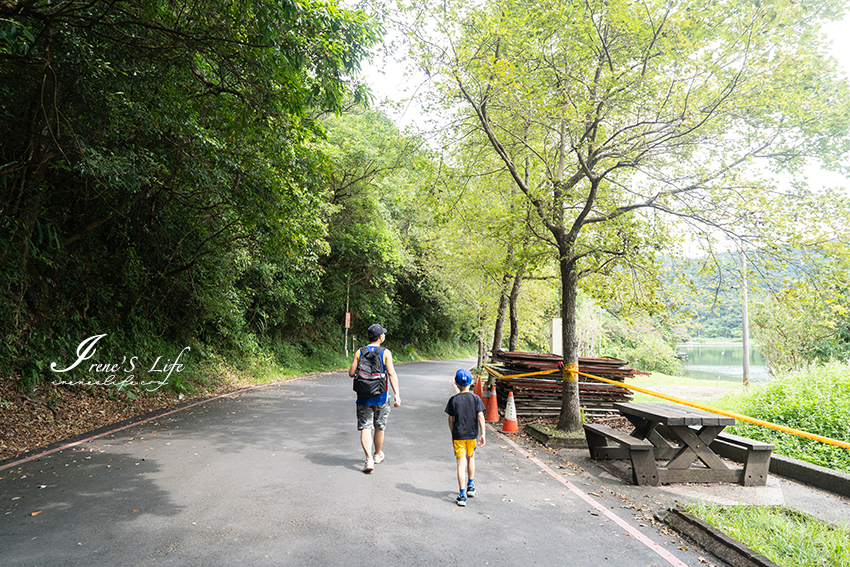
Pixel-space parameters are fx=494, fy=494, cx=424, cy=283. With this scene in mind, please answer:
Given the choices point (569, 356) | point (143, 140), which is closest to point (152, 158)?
point (143, 140)

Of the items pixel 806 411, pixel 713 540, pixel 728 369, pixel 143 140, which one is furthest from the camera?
pixel 728 369

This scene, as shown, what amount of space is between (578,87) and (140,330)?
11731 millimetres

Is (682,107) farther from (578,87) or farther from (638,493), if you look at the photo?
(638,493)

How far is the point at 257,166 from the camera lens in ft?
32.3

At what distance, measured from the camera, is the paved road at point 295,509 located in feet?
13.3

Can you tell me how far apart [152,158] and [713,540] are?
9.90 meters

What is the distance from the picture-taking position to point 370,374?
6.70 metres

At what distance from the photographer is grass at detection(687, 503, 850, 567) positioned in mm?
4188

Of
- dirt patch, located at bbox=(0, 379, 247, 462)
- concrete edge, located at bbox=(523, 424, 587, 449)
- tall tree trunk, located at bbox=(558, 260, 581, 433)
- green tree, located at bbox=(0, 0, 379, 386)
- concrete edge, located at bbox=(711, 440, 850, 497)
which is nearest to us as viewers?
concrete edge, located at bbox=(711, 440, 850, 497)

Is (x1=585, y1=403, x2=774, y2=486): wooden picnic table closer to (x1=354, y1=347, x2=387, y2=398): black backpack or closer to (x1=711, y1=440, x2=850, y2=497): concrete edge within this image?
(x1=711, y1=440, x2=850, y2=497): concrete edge

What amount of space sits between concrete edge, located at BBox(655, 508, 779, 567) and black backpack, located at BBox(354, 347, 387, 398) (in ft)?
11.8

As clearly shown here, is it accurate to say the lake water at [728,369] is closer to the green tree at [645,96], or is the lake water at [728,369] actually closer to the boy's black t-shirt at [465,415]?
the green tree at [645,96]

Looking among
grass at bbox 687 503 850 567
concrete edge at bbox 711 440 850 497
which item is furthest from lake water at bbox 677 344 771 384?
grass at bbox 687 503 850 567

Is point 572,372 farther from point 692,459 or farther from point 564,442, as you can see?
point 692,459
